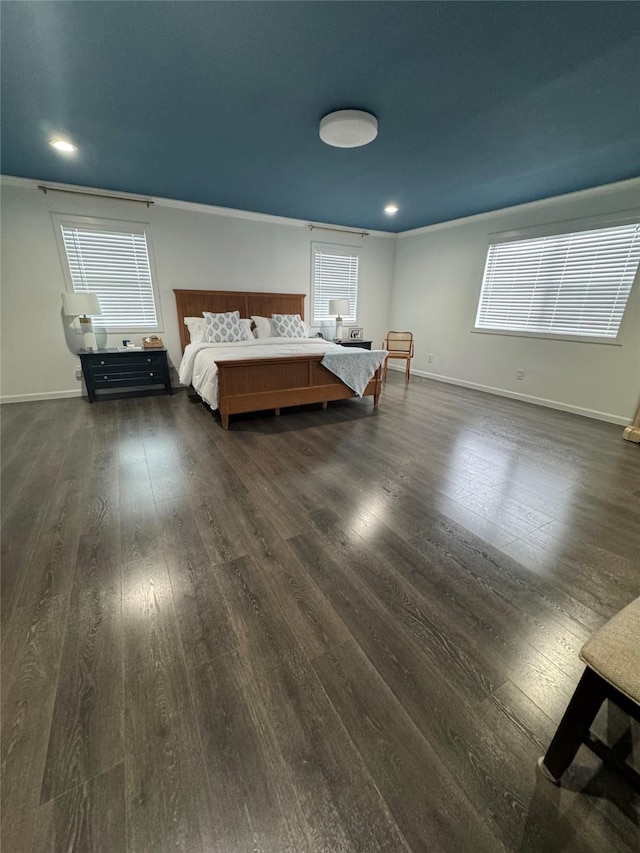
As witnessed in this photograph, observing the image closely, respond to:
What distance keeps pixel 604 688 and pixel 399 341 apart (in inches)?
226

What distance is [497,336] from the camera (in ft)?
16.1

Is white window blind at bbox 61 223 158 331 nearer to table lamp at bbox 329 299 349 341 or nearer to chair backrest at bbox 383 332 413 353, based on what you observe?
table lamp at bbox 329 299 349 341

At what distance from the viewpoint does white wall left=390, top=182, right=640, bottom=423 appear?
3.72 meters

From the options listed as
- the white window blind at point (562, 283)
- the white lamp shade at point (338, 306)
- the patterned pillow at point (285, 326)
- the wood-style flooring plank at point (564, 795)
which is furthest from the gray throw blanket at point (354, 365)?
the wood-style flooring plank at point (564, 795)

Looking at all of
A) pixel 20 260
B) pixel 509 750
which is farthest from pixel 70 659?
pixel 20 260

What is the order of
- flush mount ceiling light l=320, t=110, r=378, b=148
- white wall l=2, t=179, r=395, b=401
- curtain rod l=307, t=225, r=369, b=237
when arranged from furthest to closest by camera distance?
curtain rod l=307, t=225, r=369, b=237 → white wall l=2, t=179, r=395, b=401 → flush mount ceiling light l=320, t=110, r=378, b=148

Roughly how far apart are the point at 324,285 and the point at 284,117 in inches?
138

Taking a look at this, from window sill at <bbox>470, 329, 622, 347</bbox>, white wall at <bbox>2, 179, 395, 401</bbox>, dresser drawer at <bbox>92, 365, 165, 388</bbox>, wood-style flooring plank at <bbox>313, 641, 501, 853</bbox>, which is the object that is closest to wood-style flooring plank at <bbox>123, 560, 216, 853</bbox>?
wood-style flooring plank at <bbox>313, 641, 501, 853</bbox>

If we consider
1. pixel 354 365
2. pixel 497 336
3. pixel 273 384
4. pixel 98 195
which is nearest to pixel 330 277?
pixel 354 365

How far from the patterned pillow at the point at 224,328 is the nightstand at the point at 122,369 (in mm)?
656

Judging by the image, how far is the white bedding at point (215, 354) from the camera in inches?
133

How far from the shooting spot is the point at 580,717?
854 millimetres

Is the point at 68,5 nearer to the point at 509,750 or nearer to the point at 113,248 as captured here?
the point at 113,248

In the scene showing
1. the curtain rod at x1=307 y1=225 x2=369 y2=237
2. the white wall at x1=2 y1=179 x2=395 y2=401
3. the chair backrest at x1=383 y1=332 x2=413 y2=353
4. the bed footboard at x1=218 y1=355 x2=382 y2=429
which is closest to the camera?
the bed footboard at x1=218 y1=355 x2=382 y2=429
